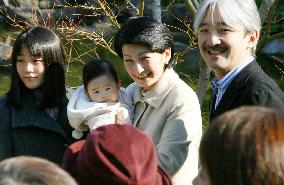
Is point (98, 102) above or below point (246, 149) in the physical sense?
below

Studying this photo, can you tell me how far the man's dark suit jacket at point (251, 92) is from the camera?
236cm

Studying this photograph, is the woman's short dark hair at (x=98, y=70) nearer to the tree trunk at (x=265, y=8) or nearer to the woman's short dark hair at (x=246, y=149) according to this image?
the woman's short dark hair at (x=246, y=149)

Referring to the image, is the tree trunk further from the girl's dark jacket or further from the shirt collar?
the girl's dark jacket

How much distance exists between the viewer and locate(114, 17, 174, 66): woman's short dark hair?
265cm

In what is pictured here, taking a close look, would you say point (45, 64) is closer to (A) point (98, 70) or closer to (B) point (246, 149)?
(A) point (98, 70)

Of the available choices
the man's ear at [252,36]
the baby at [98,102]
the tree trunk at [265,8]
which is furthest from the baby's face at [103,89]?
the tree trunk at [265,8]

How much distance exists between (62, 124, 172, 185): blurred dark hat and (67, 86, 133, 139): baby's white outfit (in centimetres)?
106

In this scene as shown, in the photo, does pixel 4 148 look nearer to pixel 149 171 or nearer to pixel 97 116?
pixel 97 116

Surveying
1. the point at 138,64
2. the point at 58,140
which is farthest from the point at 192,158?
the point at 58,140

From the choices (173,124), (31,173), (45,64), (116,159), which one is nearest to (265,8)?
(45,64)

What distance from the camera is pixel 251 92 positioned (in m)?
2.39

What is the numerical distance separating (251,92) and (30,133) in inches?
48.4

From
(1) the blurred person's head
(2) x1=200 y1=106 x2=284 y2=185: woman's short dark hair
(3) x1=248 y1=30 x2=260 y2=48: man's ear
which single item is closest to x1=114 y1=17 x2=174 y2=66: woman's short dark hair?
(3) x1=248 y1=30 x2=260 y2=48: man's ear

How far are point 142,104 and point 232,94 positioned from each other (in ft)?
1.64
